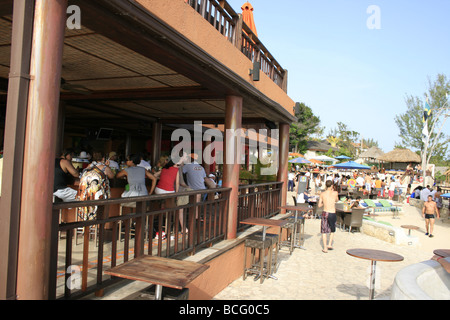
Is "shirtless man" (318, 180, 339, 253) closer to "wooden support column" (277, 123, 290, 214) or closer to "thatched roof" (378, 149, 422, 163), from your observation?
"wooden support column" (277, 123, 290, 214)

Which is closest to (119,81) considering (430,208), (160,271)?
(160,271)

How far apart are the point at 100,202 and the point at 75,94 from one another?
5.53 metres

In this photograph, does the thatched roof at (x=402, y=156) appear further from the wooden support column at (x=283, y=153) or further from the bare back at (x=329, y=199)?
the bare back at (x=329, y=199)

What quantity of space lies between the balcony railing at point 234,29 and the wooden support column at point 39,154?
2.45m

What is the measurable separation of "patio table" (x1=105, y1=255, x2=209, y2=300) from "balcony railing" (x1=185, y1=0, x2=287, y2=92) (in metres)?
3.27

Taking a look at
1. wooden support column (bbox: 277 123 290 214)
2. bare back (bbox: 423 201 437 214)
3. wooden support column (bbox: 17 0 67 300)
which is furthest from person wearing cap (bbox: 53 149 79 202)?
bare back (bbox: 423 201 437 214)

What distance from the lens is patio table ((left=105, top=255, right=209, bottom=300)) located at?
8.64 ft

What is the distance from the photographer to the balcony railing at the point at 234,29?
4971mm

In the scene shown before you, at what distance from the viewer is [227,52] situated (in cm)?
537
